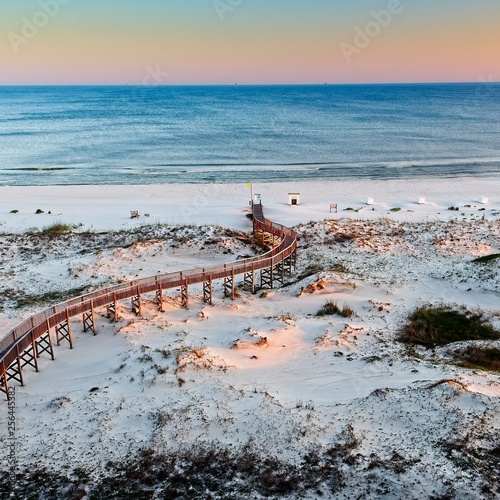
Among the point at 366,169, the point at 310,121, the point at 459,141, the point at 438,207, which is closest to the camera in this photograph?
the point at 438,207

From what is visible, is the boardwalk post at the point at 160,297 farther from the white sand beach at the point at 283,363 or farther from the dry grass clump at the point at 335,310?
the dry grass clump at the point at 335,310

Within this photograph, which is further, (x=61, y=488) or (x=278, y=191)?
(x=278, y=191)

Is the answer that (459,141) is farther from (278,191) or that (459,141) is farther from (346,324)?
(346,324)

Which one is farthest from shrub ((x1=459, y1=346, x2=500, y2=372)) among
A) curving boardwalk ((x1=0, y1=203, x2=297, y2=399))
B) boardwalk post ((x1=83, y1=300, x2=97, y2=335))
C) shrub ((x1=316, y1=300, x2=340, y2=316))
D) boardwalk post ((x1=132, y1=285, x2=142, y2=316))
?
boardwalk post ((x1=83, y1=300, x2=97, y2=335))

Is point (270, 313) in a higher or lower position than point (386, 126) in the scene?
lower

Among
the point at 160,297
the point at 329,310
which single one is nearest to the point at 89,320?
the point at 160,297

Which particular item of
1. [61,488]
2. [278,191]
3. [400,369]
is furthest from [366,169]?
[61,488]
